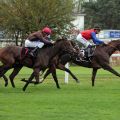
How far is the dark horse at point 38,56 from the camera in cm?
2008

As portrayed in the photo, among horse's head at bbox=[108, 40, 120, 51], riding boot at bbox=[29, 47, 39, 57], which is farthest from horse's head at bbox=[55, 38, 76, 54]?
horse's head at bbox=[108, 40, 120, 51]

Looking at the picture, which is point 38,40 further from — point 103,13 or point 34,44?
point 103,13

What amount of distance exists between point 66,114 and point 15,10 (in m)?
40.6

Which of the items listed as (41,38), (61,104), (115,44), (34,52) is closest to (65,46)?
(41,38)

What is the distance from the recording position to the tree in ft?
170

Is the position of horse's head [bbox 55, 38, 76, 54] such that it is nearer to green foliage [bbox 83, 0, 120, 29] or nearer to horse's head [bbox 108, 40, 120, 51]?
horse's head [bbox 108, 40, 120, 51]

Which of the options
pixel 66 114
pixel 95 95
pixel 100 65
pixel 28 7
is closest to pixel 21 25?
pixel 28 7

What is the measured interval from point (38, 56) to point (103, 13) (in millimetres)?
69325

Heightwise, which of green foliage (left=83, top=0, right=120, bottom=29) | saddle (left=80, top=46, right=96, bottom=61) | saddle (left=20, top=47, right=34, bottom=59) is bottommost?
green foliage (left=83, top=0, right=120, bottom=29)

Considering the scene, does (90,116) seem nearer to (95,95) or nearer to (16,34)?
(95,95)

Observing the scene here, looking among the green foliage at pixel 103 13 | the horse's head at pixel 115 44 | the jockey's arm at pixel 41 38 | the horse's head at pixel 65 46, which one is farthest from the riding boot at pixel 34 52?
the green foliage at pixel 103 13

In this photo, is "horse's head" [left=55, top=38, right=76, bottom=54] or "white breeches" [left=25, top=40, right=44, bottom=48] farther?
"white breeches" [left=25, top=40, right=44, bottom=48]

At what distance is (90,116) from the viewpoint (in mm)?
13070

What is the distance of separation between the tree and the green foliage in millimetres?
31379
